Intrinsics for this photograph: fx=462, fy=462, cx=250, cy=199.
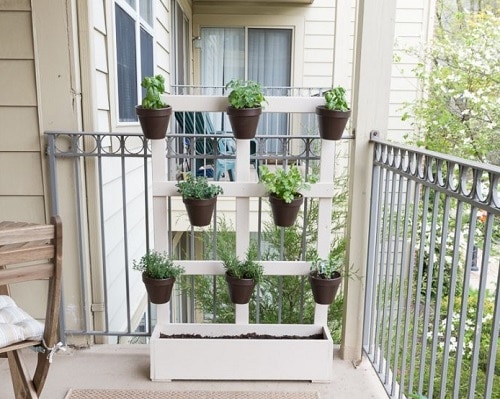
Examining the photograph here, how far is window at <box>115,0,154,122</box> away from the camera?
114 inches

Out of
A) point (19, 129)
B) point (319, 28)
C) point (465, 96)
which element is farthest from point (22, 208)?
point (319, 28)

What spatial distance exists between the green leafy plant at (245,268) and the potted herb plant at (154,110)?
0.63 metres

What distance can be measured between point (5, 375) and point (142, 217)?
5.89 feet

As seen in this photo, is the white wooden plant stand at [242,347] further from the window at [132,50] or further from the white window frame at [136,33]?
the window at [132,50]

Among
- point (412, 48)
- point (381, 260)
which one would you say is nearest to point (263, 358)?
point (381, 260)

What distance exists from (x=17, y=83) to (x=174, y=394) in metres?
1.50

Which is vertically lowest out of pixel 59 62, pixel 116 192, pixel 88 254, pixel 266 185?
pixel 88 254

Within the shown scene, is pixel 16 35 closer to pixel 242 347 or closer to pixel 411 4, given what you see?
pixel 242 347

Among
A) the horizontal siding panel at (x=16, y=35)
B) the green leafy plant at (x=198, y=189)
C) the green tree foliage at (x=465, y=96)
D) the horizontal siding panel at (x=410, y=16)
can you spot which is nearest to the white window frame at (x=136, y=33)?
the horizontal siding panel at (x=16, y=35)

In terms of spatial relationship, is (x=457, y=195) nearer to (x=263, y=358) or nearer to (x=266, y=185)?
(x=266, y=185)

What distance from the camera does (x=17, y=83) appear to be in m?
2.04

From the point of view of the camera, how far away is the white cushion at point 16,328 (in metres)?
1.45

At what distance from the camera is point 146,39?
3.69 m

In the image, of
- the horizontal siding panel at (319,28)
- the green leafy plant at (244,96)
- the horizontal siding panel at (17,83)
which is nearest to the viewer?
the green leafy plant at (244,96)
